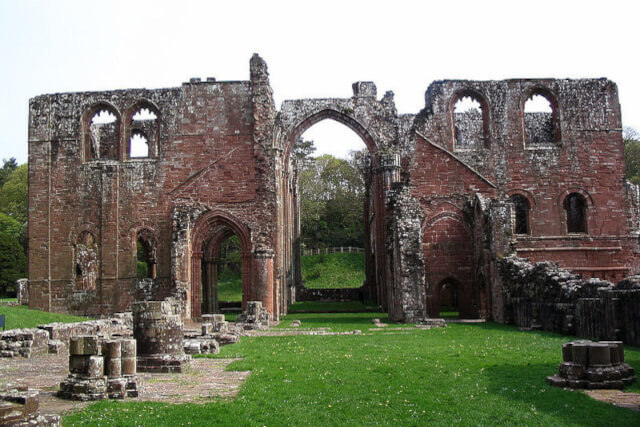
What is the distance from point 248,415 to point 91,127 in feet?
87.3

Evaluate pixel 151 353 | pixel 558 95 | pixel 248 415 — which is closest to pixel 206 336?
pixel 151 353

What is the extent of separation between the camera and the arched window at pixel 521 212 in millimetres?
28016

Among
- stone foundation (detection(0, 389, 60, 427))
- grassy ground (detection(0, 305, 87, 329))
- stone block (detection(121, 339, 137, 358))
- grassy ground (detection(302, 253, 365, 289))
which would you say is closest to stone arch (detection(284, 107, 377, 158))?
grassy ground (detection(0, 305, 87, 329))

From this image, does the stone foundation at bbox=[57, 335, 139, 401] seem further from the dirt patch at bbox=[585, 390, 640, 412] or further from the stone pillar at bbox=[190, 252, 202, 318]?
the stone pillar at bbox=[190, 252, 202, 318]

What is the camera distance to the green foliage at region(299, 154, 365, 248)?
58.1m

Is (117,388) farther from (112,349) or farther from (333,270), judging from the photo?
(333,270)

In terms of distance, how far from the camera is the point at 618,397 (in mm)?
7992

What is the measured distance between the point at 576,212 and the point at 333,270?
2193 centimetres

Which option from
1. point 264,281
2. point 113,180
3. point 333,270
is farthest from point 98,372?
point 333,270

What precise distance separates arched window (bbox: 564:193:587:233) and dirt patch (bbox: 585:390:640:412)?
20.9 m

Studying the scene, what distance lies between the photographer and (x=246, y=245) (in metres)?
26.6

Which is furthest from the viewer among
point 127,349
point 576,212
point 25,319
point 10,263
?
point 10,263

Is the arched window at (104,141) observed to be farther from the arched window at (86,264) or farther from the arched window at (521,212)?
the arched window at (521,212)

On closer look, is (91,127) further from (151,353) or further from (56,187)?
(151,353)
